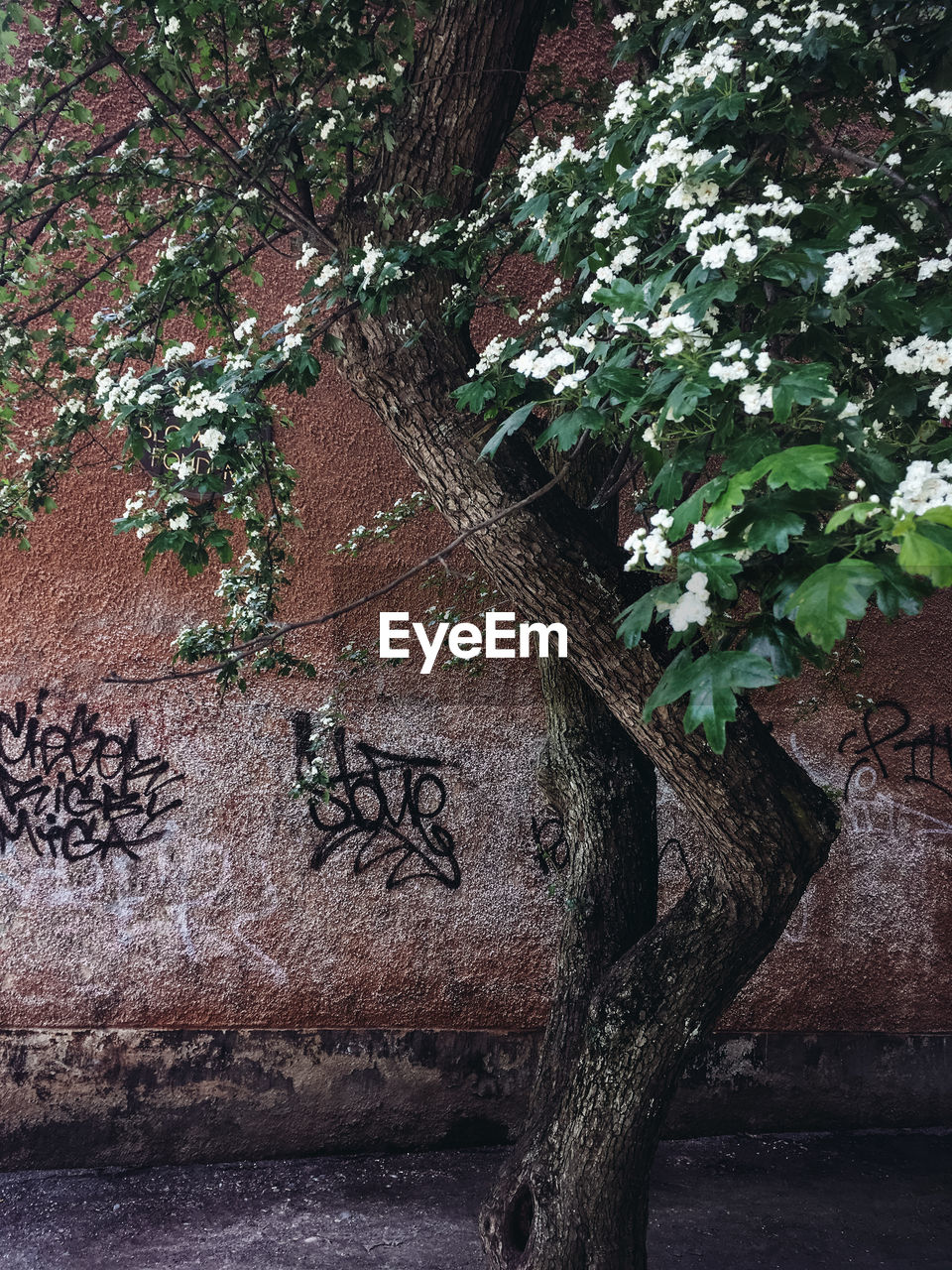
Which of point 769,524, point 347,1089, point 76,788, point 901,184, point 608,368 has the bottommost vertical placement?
point 347,1089

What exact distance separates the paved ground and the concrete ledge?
10 cm

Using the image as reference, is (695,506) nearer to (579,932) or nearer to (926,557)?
(926,557)

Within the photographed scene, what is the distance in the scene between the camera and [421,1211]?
385cm

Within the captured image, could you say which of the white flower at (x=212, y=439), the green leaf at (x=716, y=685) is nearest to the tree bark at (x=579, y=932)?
the white flower at (x=212, y=439)

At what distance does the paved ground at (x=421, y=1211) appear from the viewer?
140 inches

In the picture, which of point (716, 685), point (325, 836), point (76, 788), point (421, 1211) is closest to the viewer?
point (716, 685)

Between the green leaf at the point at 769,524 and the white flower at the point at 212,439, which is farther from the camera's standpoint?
the white flower at the point at 212,439

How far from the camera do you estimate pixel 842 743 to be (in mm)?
4688

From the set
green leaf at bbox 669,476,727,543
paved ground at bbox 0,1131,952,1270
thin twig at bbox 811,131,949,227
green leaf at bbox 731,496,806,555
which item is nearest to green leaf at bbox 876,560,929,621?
green leaf at bbox 731,496,806,555

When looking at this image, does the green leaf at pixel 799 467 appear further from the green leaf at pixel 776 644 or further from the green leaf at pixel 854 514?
the green leaf at pixel 776 644

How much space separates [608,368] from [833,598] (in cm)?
71

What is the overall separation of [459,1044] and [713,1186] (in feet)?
3.87

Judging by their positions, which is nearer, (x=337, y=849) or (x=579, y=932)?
(x=579, y=932)

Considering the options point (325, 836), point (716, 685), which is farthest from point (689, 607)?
point (325, 836)
